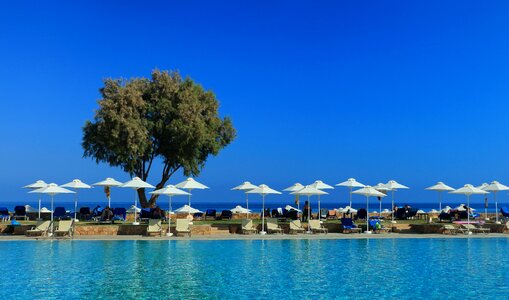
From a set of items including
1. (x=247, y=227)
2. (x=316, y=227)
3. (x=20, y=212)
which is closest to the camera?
(x=247, y=227)

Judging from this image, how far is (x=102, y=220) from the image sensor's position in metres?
27.2

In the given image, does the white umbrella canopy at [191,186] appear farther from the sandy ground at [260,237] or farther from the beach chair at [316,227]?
the beach chair at [316,227]

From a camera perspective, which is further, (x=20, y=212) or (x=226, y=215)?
(x=226, y=215)

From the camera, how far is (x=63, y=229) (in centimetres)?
2319

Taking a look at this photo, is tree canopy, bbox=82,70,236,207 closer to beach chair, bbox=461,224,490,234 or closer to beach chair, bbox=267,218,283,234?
beach chair, bbox=267,218,283,234

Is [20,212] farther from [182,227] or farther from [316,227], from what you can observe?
[316,227]

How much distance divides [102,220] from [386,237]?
49.3 ft

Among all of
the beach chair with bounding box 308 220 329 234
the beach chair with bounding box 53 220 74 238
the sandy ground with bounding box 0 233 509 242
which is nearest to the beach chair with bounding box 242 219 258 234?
the sandy ground with bounding box 0 233 509 242

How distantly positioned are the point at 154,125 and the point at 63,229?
1034cm

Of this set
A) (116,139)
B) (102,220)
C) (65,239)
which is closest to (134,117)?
(116,139)

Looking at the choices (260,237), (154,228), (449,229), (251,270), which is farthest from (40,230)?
(449,229)

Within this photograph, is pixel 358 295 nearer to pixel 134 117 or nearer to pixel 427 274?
pixel 427 274

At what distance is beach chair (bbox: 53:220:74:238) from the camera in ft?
76.1

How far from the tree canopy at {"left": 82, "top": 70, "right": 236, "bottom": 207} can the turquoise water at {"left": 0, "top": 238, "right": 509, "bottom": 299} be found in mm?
10002
